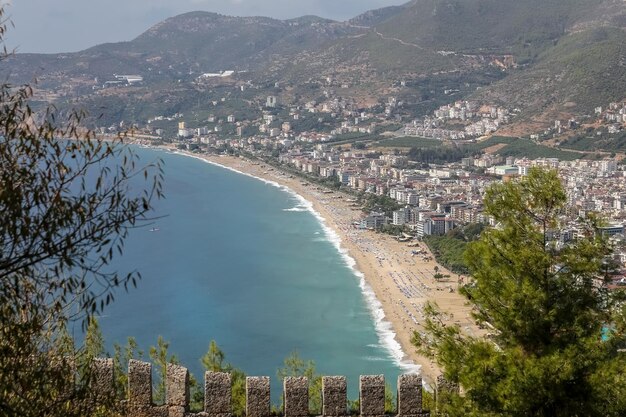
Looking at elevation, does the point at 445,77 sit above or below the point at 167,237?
above

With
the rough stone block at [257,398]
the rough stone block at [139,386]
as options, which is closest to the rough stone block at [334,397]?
the rough stone block at [257,398]

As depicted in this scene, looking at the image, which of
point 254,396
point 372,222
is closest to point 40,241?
point 254,396

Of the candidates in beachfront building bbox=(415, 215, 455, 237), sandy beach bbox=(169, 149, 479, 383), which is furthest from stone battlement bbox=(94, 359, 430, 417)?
beachfront building bbox=(415, 215, 455, 237)

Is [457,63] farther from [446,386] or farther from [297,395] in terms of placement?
[297,395]

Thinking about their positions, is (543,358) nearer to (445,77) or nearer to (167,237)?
(167,237)

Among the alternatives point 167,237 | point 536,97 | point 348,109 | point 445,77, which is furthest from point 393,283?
point 445,77

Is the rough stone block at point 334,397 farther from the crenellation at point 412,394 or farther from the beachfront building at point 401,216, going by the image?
the beachfront building at point 401,216
